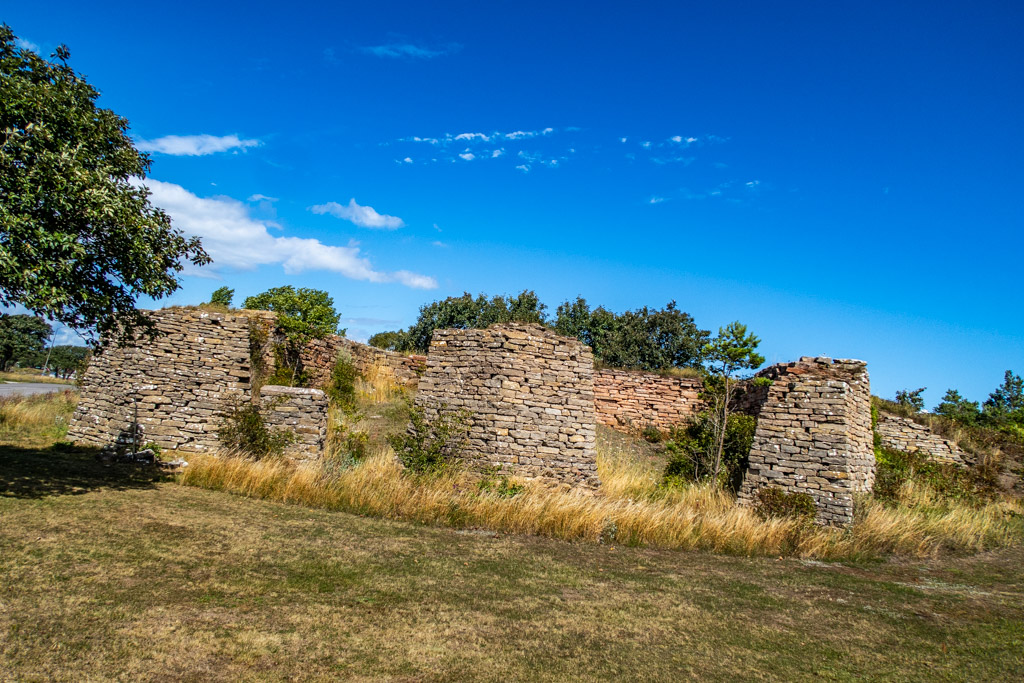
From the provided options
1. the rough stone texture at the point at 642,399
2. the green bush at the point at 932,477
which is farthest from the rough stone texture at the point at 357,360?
the green bush at the point at 932,477

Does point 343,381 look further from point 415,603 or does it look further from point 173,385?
point 415,603

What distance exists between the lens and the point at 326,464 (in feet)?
36.2

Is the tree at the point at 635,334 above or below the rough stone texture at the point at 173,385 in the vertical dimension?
above

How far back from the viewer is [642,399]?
69.1ft

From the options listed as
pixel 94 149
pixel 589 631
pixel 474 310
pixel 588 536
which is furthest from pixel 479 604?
pixel 474 310

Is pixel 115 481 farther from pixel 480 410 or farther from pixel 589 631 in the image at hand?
pixel 589 631

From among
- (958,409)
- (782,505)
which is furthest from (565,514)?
(958,409)

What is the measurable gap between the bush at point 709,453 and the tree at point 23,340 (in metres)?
54.2

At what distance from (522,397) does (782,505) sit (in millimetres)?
5609

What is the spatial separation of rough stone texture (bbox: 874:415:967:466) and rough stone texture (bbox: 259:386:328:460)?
15963 mm

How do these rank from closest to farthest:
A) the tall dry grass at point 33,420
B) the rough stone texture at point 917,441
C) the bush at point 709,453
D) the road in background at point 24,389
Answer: the tall dry grass at point 33,420, the bush at point 709,453, the rough stone texture at point 917,441, the road in background at point 24,389

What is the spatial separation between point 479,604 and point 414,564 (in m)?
1.44

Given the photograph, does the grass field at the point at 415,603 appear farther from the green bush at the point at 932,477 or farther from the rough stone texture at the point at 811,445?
the green bush at the point at 932,477

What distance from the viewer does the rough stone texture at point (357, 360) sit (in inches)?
755
